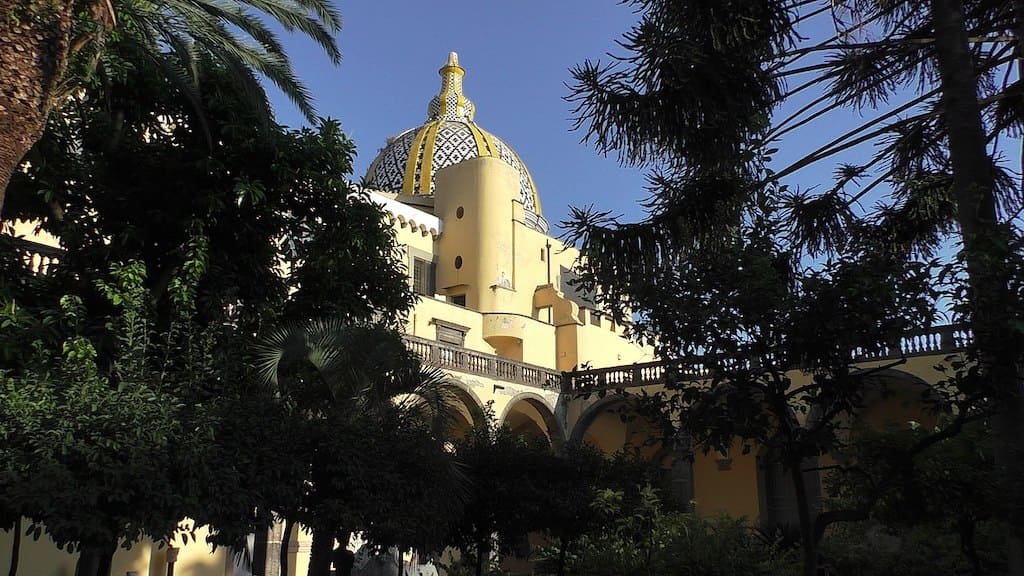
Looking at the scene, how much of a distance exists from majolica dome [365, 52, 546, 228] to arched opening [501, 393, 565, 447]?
387 inches

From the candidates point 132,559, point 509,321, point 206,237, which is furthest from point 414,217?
point 206,237

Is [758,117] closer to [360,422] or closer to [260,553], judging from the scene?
[360,422]

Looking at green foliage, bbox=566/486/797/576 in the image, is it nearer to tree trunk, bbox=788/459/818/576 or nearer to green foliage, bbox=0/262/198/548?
tree trunk, bbox=788/459/818/576

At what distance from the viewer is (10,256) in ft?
30.6

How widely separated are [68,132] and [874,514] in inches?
372

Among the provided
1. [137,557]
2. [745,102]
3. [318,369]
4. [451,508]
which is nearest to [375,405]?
[318,369]

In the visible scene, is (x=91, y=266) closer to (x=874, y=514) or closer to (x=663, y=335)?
(x=663, y=335)

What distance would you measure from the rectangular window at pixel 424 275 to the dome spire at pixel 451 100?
9.32m

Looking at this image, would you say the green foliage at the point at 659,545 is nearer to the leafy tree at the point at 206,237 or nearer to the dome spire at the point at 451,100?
the leafy tree at the point at 206,237

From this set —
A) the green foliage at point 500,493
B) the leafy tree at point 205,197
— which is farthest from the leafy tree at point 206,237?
the green foliage at point 500,493

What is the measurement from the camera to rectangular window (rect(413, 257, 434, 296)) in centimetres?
2800

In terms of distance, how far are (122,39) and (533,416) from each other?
16.7 m

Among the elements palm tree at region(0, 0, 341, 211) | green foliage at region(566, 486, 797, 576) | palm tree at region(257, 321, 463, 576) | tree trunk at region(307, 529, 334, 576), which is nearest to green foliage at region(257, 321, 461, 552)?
palm tree at region(257, 321, 463, 576)

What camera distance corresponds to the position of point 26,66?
630 centimetres
